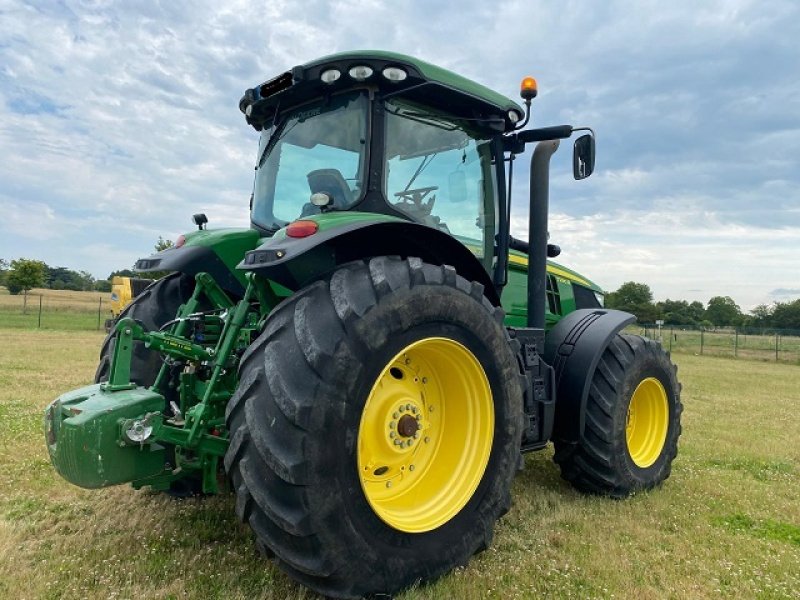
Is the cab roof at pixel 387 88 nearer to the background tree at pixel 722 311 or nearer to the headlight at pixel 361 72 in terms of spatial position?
the headlight at pixel 361 72

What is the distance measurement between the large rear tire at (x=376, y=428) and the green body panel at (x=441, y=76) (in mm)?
1256

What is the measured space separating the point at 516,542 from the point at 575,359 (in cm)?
141

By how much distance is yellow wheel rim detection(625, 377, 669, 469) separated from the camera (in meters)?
4.81

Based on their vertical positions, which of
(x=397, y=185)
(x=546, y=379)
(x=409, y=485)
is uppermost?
(x=397, y=185)

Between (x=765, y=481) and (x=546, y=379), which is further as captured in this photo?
(x=765, y=481)

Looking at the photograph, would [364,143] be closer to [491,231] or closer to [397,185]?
[397,185]

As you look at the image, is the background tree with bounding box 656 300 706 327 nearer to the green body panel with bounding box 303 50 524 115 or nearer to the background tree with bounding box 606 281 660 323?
the background tree with bounding box 606 281 660 323

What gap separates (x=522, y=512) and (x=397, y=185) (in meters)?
2.23

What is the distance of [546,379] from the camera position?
4.07 meters

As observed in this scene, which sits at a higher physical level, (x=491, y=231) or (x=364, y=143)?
(x=364, y=143)

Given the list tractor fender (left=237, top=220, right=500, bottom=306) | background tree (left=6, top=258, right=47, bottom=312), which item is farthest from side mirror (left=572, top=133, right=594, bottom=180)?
background tree (left=6, top=258, right=47, bottom=312)

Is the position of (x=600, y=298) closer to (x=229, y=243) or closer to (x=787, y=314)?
(x=229, y=243)

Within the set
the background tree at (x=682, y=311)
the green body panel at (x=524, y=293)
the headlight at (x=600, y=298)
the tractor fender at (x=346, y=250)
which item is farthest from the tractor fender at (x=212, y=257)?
the background tree at (x=682, y=311)

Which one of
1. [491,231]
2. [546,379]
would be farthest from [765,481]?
[491,231]
